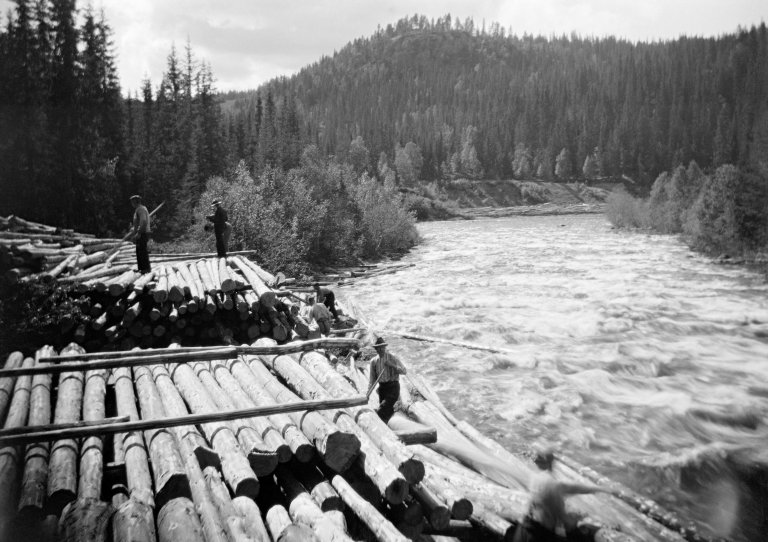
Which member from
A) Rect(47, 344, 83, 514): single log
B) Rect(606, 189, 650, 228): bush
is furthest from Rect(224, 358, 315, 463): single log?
Rect(606, 189, 650, 228): bush

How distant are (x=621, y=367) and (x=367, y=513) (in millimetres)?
10922

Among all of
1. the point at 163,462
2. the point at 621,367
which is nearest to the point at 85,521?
the point at 163,462

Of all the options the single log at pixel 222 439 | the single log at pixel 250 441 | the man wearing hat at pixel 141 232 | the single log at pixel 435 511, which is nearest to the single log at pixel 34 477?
the single log at pixel 222 439

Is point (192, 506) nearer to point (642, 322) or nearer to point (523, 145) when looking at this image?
point (642, 322)

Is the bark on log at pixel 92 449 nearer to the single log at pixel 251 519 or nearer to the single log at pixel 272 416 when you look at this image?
the single log at pixel 251 519

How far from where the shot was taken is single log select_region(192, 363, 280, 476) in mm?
4789

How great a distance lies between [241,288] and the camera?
12414mm

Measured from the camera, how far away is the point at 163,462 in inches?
182

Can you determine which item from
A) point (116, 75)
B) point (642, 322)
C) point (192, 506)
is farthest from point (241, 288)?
point (116, 75)

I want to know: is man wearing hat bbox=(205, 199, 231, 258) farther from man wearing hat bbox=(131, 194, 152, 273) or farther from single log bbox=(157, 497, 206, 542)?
single log bbox=(157, 497, 206, 542)

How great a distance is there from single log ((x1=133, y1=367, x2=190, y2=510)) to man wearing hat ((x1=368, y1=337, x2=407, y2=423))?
2900 millimetres

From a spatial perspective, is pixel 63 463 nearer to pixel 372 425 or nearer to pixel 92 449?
pixel 92 449

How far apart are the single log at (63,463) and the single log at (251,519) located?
1376 mm

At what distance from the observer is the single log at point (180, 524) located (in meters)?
3.56
